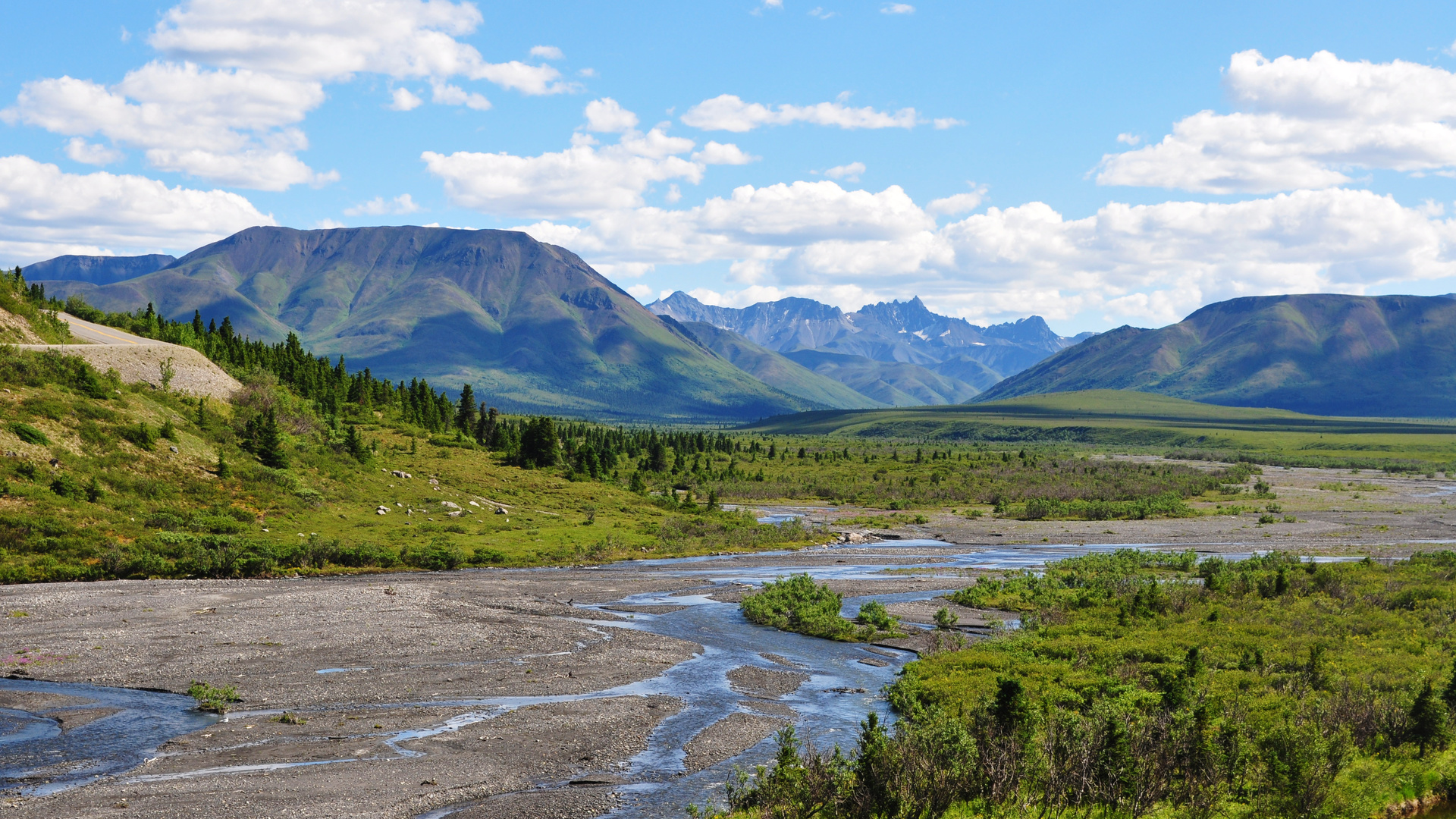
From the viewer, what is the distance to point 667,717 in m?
34.6

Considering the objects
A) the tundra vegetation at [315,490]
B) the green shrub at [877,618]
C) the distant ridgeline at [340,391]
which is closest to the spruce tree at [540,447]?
the distant ridgeline at [340,391]

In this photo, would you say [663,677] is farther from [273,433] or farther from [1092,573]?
[273,433]

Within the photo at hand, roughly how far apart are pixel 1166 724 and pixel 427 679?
2737 cm

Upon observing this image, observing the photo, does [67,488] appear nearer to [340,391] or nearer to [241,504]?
[241,504]

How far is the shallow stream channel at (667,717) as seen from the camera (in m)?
26.8

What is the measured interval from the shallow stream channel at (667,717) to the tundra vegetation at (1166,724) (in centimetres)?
214

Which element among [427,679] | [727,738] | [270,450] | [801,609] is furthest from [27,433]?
[727,738]

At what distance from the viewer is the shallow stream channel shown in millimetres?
26797

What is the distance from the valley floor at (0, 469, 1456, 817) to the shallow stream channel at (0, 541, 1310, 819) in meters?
0.20

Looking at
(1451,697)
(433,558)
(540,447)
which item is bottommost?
(433,558)

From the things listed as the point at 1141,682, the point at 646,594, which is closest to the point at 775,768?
the point at 1141,682

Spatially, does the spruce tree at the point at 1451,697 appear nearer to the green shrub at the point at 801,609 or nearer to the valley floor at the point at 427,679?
the valley floor at the point at 427,679

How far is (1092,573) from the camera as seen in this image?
219ft

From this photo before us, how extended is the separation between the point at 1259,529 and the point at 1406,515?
81.1ft
